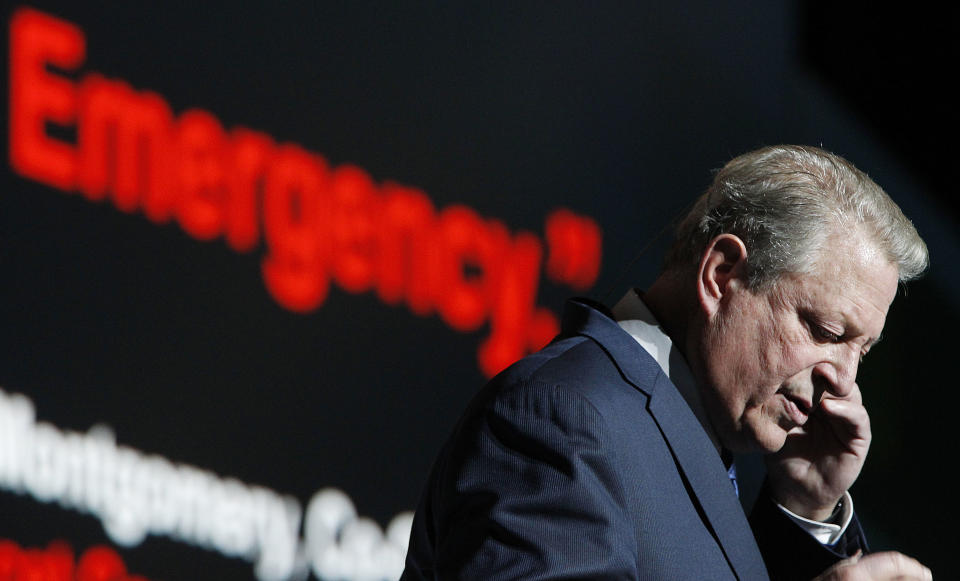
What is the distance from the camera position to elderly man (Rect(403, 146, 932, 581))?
140 cm

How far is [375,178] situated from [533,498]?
76.7 inches

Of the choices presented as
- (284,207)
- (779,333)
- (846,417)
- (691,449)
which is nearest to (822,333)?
(779,333)

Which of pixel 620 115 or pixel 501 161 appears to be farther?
pixel 620 115

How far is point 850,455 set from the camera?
6.79ft

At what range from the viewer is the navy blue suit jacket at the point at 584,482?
1.37 m

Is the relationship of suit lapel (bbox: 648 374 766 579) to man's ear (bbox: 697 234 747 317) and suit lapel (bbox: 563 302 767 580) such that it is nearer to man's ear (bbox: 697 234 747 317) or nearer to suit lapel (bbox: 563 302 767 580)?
suit lapel (bbox: 563 302 767 580)

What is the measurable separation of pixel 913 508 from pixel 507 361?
255cm

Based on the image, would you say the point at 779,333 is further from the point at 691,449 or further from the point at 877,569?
the point at 877,569

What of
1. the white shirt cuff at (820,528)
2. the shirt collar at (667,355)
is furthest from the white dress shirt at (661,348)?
the white shirt cuff at (820,528)

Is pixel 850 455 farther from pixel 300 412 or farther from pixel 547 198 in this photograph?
pixel 547 198

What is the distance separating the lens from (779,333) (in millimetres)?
1709

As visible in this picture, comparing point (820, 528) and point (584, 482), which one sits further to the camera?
point (820, 528)

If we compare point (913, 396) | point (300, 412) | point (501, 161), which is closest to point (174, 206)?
point (300, 412)

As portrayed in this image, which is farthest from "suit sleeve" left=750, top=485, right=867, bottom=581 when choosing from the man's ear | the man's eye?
the man's ear
